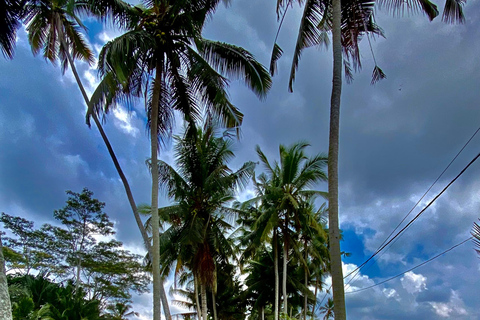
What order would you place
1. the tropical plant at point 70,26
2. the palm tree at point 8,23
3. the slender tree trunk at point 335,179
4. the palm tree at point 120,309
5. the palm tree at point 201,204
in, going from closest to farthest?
the slender tree trunk at point 335,179
the palm tree at point 8,23
the tropical plant at point 70,26
the palm tree at point 201,204
the palm tree at point 120,309

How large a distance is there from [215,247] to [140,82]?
8.19 metres

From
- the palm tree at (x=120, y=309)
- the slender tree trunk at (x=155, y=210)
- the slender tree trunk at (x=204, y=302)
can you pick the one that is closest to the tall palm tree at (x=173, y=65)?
the slender tree trunk at (x=155, y=210)

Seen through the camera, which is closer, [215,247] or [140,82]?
[140,82]

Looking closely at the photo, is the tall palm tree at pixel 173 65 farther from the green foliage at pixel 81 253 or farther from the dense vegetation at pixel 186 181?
the green foliage at pixel 81 253

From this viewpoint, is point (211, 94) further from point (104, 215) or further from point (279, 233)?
point (104, 215)

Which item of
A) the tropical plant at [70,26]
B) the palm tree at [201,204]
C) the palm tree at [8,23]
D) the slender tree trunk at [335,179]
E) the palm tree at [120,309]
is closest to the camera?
the slender tree trunk at [335,179]

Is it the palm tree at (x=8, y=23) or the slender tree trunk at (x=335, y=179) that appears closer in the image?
the slender tree trunk at (x=335, y=179)

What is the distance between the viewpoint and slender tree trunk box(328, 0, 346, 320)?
222 inches

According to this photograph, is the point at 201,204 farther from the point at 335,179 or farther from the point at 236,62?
the point at 335,179

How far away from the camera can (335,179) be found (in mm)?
6363

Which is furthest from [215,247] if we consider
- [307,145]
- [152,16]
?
[152,16]

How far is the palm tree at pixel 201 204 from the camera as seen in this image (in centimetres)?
1614

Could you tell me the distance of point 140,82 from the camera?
37.8 feet

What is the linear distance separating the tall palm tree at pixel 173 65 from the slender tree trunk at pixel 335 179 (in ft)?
13.7
